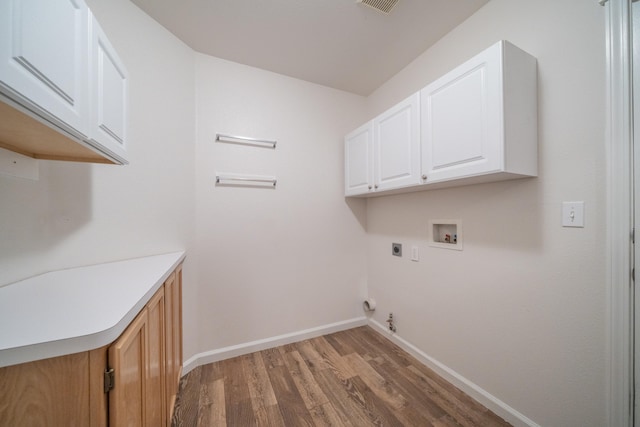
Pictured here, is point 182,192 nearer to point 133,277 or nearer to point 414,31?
point 133,277

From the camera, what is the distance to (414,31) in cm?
164

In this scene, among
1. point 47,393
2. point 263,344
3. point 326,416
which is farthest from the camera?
point 263,344

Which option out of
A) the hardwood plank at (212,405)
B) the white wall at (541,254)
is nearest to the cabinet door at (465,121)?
the white wall at (541,254)

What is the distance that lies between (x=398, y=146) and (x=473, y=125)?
545 millimetres


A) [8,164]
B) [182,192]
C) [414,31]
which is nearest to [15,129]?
[8,164]

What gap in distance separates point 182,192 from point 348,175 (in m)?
1.48

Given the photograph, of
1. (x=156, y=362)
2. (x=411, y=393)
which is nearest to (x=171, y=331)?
(x=156, y=362)

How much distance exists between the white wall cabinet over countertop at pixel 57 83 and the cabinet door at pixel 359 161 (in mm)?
1693

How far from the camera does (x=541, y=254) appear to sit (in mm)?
1172

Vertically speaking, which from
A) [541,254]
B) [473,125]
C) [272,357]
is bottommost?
[272,357]

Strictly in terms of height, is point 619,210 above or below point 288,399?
above

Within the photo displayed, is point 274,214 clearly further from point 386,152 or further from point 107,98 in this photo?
point 107,98

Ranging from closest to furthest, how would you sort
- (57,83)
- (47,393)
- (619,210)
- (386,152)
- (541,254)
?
(47,393) < (57,83) < (619,210) < (541,254) < (386,152)

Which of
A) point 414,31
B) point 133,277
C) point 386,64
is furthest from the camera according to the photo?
point 386,64
